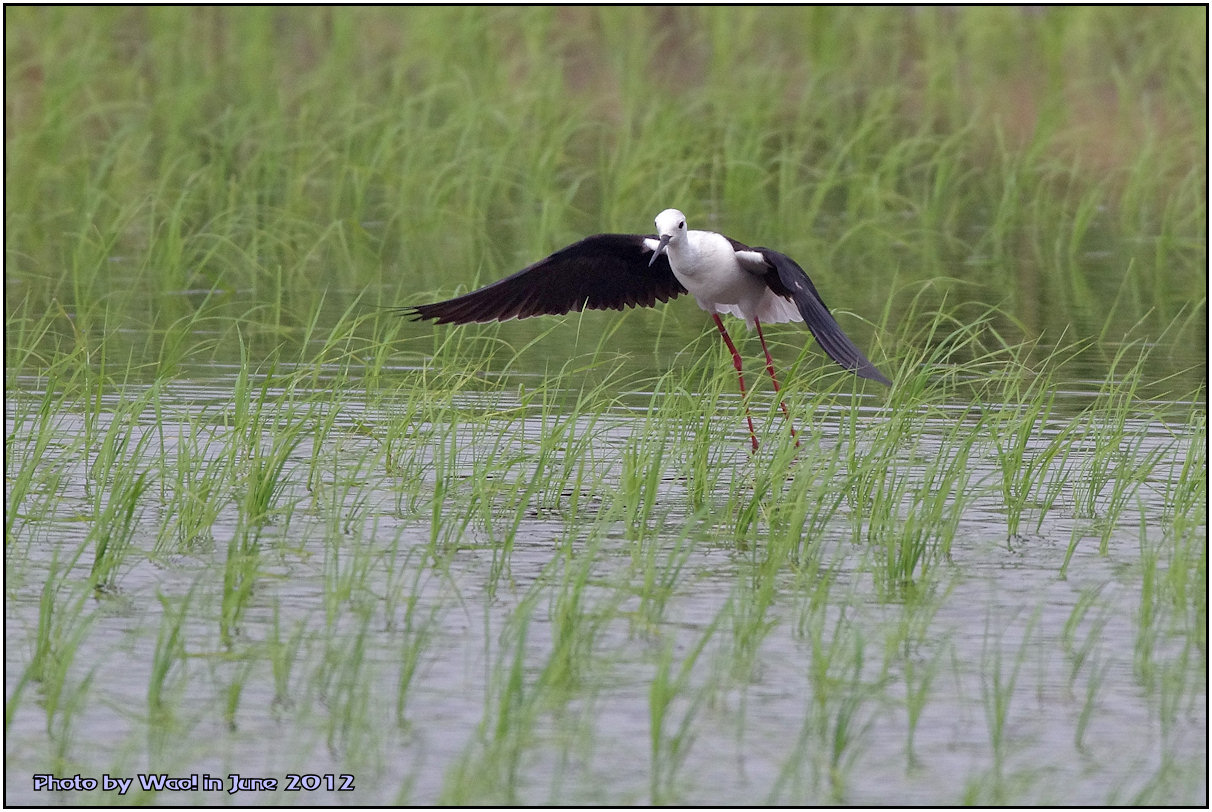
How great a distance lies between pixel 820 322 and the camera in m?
6.63

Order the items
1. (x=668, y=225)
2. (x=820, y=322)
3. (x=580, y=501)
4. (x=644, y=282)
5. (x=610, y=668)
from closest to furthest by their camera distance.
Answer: (x=610, y=668), (x=820, y=322), (x=580, y=501), (x=668, y=225), (x=644, y=282)

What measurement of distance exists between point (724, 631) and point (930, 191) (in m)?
9.35

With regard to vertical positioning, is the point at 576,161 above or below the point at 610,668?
above

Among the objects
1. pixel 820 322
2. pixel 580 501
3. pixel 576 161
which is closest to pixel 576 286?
pixel 580 501

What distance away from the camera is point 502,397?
8336 millimetres

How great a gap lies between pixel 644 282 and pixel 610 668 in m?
3.58

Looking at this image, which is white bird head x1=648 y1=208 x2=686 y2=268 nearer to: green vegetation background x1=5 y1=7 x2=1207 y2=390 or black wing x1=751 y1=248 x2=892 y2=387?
black wing x1=751 y1=248 x2=892 y2=387

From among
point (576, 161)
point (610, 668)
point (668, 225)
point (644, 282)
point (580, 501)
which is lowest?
point (610, 668)

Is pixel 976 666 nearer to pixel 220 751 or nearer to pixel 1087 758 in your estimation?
pixel 1087 758

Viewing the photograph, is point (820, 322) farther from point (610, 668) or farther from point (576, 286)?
point (610, 668)

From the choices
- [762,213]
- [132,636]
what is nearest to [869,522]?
[132,636]

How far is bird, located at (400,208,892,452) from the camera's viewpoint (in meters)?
7.58

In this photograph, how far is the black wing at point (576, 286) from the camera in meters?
7.61

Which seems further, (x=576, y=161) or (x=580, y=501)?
(x=576, y=161)
